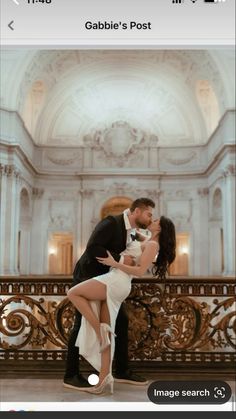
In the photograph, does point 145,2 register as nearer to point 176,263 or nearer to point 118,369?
point 118,369

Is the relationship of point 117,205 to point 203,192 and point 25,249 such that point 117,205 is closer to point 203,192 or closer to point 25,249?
point 203,192

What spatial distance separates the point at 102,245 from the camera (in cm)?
356

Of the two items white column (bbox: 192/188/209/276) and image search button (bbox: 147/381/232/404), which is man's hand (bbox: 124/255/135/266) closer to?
image search button (bbox: 147/381/232/404)

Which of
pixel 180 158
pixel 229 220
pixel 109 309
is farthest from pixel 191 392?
pixel 180 158

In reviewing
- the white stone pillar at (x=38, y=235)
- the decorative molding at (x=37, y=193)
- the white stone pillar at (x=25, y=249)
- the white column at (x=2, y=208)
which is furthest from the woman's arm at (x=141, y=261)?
the decorative molding at (x=37, y=193)

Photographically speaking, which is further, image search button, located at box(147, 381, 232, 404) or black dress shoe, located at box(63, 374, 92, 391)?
black dress shoe, located at box(63, 374, 92, 391)

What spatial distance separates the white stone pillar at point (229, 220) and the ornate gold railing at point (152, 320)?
12039 millimetres

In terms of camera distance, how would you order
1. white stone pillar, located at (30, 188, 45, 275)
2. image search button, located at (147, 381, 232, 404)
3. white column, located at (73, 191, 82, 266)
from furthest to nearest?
white column, located at (73, 191, 82, 266), white stone pillar, located at (30, 188, 45, 275), image search button, located at (147, 381, 232, 404)

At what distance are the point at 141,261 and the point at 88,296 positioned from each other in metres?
0.52

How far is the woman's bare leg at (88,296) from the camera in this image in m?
3.49

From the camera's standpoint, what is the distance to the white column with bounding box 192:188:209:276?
20775 mm

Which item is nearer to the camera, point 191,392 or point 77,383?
point 191,392

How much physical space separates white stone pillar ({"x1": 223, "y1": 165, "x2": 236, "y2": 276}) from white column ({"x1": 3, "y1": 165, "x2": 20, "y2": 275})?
823 centimetres

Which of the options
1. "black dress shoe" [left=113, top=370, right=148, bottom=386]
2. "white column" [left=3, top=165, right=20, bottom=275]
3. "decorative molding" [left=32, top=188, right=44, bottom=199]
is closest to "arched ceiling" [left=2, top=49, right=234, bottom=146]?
"decorative molding" [left=32, top=188, right=44, bottom=199]
